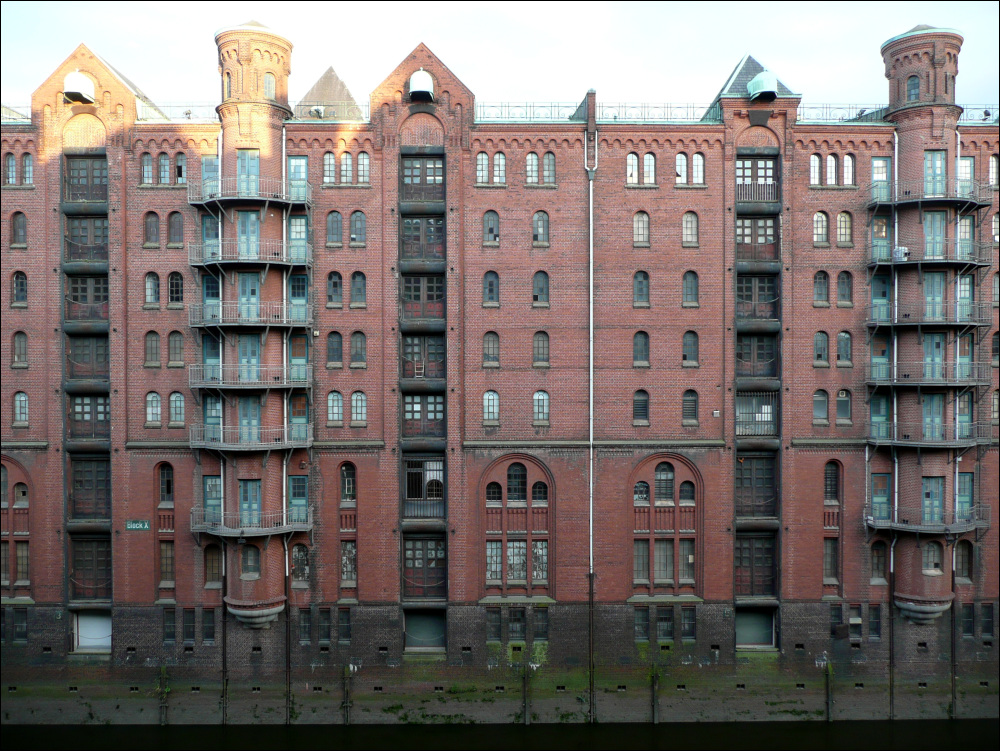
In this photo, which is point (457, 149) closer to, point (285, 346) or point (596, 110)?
point (596, 110)

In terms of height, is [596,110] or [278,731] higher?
[596,110]

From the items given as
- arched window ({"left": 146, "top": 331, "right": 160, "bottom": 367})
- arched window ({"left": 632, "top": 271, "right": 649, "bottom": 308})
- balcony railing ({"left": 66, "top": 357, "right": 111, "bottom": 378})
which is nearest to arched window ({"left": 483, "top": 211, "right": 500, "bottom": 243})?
arched window ({"left": 632, "top": 271, "right": 649, "bottom": 308})

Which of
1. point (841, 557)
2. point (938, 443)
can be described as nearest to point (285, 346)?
point (841, 557)

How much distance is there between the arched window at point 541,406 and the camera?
98.3 ft

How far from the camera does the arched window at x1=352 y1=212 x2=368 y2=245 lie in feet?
96.9

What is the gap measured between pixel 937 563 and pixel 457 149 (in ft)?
96.9

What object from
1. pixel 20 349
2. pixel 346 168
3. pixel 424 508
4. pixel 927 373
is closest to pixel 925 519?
pixel 927 373

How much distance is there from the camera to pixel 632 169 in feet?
98.3

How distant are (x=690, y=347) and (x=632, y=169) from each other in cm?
878

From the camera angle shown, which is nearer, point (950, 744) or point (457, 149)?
point (950, 744)

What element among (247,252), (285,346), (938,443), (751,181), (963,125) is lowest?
(938,443)

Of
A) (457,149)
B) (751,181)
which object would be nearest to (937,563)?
(751,181)

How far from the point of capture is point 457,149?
29328mm

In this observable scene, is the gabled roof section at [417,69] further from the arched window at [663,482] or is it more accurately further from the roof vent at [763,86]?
the arched window at [663,482]
